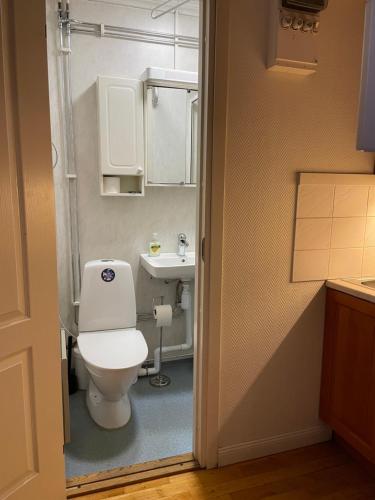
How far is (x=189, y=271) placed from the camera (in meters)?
2.47

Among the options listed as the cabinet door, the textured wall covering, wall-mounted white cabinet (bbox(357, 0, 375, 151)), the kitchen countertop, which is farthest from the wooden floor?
the cabinet door

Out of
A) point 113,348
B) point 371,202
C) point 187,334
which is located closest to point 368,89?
point 371,202

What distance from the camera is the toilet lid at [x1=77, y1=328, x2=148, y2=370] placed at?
202 centimetres

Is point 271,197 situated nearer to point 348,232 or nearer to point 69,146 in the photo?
point 348,232

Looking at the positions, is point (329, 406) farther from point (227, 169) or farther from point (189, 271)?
point (227, 169)

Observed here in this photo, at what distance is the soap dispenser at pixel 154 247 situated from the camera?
2703 mm

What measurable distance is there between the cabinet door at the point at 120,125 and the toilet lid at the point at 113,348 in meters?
1.03

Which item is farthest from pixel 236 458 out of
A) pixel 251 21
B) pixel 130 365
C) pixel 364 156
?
pixel 251 21

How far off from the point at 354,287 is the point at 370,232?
348mm

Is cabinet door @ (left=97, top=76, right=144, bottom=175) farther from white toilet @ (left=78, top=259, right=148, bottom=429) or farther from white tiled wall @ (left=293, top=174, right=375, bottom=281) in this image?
white tiled wall @ (left=293, top=174, right=375, bottom=281)

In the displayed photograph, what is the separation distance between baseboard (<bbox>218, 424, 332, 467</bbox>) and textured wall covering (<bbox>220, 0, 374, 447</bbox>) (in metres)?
0.04

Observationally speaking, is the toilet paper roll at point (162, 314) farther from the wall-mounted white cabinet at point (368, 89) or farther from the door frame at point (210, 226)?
the wall-mounted white cabinet at point (368, 89)

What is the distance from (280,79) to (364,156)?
0.58 m

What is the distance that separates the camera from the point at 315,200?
1814mm
